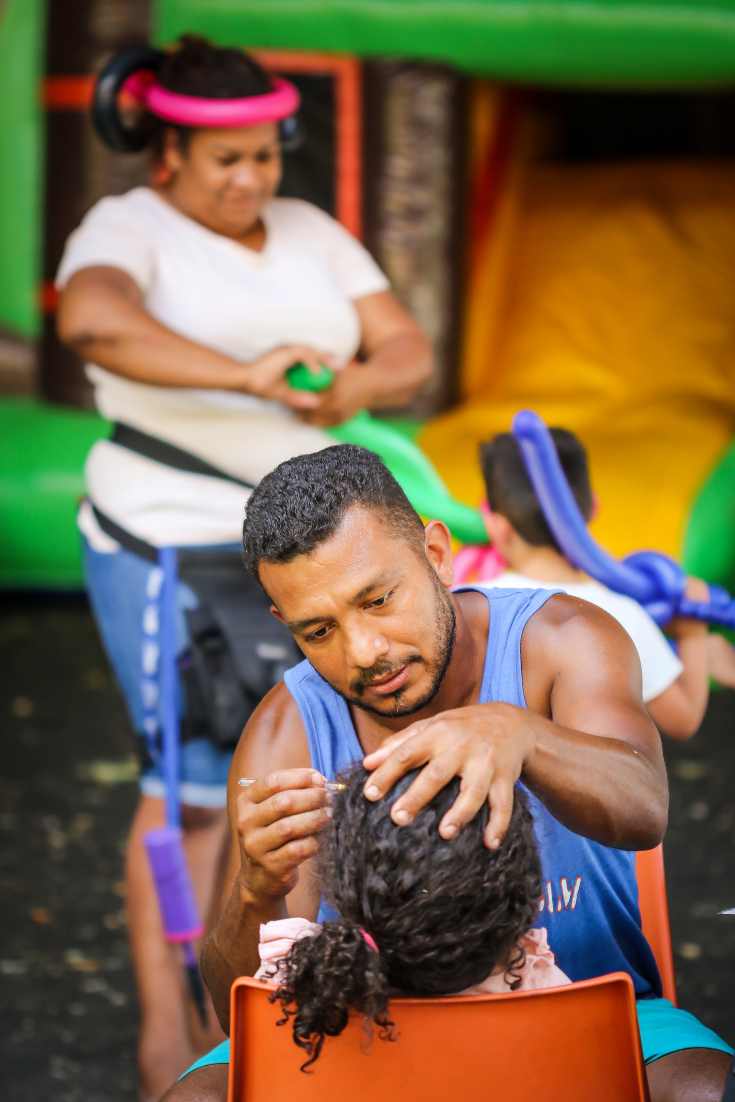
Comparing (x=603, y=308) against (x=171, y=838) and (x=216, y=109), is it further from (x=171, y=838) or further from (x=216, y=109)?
(x=171, y=838)

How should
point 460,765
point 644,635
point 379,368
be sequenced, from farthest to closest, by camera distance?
point 379,368 < point 644,635 < point 460,765

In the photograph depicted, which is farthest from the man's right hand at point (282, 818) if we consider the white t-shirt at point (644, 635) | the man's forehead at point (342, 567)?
the white t-shirt at point (644, 635)

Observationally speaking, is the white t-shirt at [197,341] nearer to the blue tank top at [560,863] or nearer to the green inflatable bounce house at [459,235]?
the blue tank top at [560,863]

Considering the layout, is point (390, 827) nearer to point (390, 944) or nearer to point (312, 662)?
point (390, 944)

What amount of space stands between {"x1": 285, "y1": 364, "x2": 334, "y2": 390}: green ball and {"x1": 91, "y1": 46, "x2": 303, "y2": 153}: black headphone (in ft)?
1.51

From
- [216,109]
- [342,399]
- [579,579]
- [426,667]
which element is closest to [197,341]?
[342,399]

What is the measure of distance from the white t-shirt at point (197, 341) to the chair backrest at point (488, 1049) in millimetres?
1157

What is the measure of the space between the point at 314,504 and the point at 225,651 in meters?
0.89

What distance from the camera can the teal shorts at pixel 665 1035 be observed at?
4.29 feet

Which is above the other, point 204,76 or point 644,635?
point 204,76

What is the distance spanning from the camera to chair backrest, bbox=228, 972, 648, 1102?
1113 millimetres

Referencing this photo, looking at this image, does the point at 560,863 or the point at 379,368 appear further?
the point at 379,368

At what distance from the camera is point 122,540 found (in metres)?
2.15

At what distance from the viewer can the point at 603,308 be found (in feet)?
17.0
